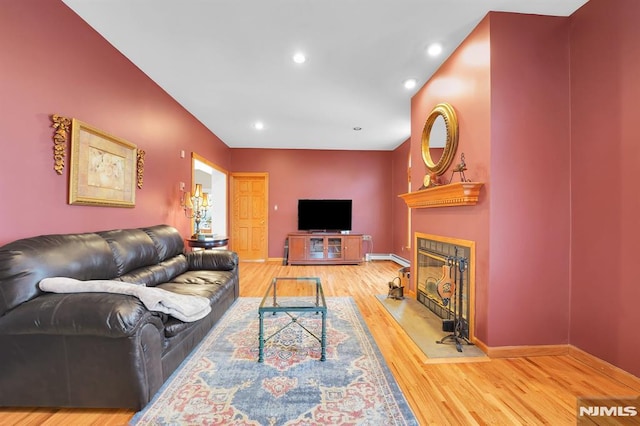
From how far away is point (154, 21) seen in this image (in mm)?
2221

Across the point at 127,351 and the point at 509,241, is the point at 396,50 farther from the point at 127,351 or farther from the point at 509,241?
the point at 127,351

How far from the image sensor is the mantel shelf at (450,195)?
2.22 meters

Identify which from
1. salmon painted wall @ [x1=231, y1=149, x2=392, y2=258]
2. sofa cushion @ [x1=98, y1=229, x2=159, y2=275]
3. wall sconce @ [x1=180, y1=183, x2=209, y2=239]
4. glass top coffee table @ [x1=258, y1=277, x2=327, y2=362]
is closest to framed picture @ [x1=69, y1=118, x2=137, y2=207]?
sofa cushion @ [x1=98, y1=229, x2=159, y2=275]

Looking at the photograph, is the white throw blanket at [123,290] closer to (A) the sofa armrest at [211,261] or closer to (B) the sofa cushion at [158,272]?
(B) the sofa cushion at [158,272]

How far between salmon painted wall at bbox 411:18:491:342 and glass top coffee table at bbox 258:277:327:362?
1.34 meters

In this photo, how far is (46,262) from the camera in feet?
5.46

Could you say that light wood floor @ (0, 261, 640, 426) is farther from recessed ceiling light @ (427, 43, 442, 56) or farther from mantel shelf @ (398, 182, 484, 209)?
recessed ceiling light @ (427, 43, 442, 56)

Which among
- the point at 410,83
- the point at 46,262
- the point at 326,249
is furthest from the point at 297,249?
the point at 46,262

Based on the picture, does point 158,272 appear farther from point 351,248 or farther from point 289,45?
point 351,248

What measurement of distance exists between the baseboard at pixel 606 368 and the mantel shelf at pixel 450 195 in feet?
4.49

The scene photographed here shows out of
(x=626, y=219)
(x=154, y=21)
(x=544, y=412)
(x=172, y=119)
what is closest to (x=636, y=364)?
(x=544, y=412)

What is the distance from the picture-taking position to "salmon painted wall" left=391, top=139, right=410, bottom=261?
5781 millimetres

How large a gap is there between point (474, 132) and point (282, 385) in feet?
8.13

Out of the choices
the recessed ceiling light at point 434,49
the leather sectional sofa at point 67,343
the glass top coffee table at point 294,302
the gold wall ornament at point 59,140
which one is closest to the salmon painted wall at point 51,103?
the gold wall ornament at point 59,140
